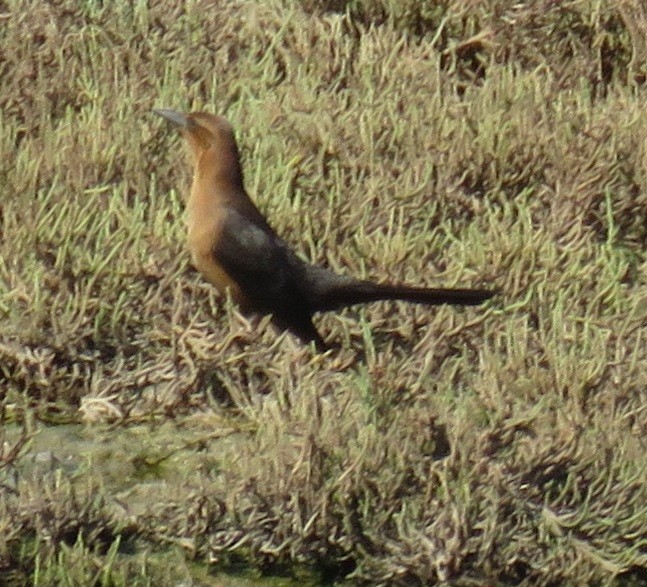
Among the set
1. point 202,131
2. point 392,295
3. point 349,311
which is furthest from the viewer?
point 202,131

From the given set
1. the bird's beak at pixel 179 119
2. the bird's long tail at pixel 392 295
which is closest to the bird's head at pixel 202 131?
the bird's beak at pixel 179 119

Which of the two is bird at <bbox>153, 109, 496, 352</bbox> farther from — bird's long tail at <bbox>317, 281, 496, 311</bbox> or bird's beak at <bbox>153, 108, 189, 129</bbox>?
bird's beak at <bbox>153, 108, 189, 129</bbox>

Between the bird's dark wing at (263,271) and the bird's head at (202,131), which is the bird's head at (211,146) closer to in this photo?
the bird's head at (202,131)

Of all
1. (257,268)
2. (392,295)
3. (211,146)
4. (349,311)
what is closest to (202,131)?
(211,146)

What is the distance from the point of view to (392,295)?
200 inches

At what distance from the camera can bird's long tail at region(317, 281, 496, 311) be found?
5.05m

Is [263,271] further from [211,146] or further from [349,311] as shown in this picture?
[211,146]

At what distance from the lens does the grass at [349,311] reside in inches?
164

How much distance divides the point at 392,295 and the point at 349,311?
0.93ft

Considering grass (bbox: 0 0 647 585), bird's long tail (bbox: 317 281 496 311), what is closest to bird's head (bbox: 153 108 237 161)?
grass (bbox: 0 0 647 585)

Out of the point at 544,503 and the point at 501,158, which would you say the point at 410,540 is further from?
the point at 501,158

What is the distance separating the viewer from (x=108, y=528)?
4113 millimetres

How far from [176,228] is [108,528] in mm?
1486

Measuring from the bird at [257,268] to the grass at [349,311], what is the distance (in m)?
0.10
